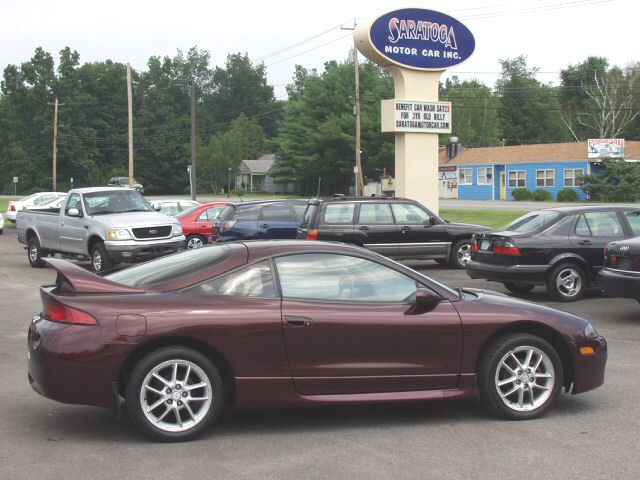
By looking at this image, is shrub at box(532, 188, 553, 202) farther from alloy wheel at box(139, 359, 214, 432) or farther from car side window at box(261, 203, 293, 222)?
alloy wheel at box(139, 359, 214, 432)

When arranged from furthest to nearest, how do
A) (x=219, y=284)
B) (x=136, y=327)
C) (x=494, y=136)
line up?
1. (x=494, y=136)
2. (x=219, y=284)
3. (x=136, y=327)

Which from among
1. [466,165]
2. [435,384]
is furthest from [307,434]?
[466,165]

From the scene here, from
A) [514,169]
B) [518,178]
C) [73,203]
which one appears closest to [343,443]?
[73,203]

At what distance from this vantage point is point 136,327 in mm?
5551

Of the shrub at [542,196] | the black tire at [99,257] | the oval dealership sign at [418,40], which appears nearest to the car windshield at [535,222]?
the black tire at [99,257]

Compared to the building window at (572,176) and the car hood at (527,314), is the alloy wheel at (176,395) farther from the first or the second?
the building window at (572,176)

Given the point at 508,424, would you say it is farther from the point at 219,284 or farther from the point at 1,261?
the point at 1,261

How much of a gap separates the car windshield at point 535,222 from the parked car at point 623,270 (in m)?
2.31

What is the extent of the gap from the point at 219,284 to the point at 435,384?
177cm

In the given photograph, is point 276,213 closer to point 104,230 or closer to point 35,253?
point 104,230

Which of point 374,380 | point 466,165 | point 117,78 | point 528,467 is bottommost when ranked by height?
point 528,467

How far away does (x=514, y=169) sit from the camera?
6247cm

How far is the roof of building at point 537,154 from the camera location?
195 ft

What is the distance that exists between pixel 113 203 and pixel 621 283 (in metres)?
12.0
